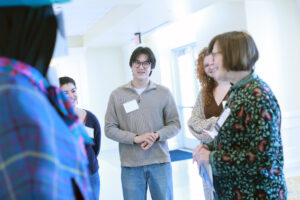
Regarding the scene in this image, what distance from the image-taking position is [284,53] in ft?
17.8

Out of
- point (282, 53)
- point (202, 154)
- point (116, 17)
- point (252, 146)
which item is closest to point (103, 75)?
point (116, 17)

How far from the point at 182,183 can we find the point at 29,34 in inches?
173

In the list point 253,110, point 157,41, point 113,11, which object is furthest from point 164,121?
point 157,41

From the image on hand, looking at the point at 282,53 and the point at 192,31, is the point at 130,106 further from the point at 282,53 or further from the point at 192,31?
the point at 192,31

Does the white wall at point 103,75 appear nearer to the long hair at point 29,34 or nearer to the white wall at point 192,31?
the white wall at point 192,31

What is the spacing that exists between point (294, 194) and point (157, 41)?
5.47 metres

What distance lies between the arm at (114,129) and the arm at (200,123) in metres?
0.44

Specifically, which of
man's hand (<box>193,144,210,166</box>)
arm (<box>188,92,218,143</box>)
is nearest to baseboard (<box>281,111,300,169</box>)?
arm (<box>188,92,218,143</box>)

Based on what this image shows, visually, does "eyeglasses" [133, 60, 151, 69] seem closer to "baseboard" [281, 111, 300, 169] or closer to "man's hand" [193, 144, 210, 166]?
"man's hand" [193, 144, 210, 166]

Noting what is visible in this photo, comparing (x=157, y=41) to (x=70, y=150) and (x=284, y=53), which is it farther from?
(x=70, y=150)

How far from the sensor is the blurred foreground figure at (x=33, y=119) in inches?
22.4

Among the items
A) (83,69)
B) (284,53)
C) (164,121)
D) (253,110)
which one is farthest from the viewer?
(83,69)

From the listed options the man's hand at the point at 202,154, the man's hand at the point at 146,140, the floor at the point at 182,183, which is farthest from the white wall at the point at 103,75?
the man's hand at the point at 202,154

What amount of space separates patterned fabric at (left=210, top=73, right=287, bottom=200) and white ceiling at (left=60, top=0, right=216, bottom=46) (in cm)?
433
